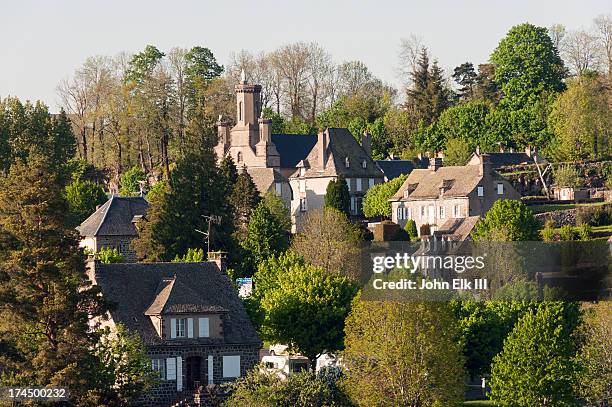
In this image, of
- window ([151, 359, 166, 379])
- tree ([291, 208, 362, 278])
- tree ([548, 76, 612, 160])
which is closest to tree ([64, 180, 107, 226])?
tree ([291, 208, 362, 278])

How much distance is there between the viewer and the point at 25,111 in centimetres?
11975

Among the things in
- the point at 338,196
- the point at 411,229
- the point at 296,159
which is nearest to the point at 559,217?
the point at 411,229

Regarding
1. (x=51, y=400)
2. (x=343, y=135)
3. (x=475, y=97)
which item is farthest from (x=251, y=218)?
(x=475, y=97)

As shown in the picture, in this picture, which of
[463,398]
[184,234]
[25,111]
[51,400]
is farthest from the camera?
[25,111]

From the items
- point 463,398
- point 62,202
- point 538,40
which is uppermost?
point 538,40

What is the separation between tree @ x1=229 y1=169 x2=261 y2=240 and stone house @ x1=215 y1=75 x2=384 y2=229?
29.0ft

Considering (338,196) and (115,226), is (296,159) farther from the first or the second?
(115,226)

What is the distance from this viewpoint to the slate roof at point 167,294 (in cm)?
A: 6631

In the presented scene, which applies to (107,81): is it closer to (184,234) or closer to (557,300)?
(184,234)

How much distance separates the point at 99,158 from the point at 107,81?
24.5 ft

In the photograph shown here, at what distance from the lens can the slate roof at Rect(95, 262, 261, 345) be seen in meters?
66.3

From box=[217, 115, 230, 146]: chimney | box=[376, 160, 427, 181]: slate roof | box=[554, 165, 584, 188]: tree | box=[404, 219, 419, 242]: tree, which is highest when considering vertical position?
box=[217, 115, 230, 146]: chimney

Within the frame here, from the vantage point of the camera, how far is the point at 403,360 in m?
64.5

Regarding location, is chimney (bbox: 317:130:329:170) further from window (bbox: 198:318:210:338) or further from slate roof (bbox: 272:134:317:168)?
window (bbox: 198:318:210:338)
